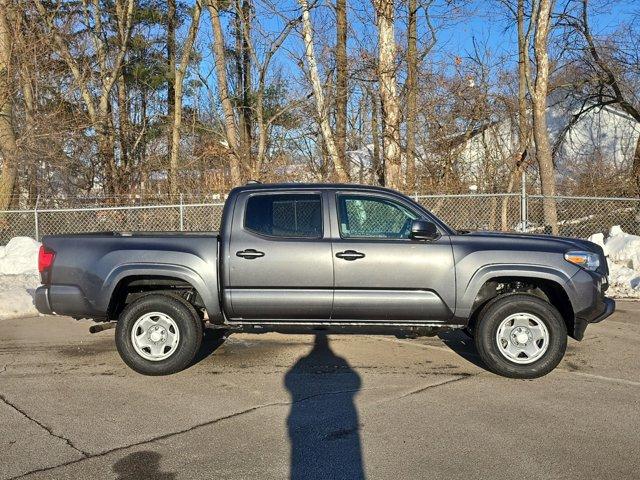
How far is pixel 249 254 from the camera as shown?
557 centimetres

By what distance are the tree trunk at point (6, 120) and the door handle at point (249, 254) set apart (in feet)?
43.1

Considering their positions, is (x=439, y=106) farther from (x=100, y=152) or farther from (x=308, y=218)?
(x=308, y=218)


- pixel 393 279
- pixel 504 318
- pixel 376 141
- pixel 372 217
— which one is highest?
pixel 376 141

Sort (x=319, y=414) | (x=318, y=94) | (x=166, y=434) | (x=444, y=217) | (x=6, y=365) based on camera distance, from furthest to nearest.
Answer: (x=318, y=94)
(x=444, y=217)
(x=6, y=365)
(x=319, y=414)
(x=166, y=434)

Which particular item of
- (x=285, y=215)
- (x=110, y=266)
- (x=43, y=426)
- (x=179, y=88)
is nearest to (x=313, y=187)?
(x=285, y=215)

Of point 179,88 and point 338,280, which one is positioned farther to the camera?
Answer: point 179,88

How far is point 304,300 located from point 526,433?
231 centimetres

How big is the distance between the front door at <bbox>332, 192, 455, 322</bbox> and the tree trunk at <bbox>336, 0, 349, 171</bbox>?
42.5 feet

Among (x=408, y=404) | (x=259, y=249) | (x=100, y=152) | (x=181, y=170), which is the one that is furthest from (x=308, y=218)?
(x=100, y=152)

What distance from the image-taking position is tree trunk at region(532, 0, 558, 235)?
1411cm

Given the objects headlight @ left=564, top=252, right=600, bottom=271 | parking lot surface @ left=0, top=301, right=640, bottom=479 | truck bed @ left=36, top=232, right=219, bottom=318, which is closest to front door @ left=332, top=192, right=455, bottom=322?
parking lot surface @ left=0, top=301, right=640, bottom=479

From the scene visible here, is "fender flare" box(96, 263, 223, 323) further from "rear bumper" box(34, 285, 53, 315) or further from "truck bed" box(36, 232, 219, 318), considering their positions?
"rear bumper" box(34, 285, 53, 315)

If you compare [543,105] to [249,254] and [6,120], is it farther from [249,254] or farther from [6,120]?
[6,120]

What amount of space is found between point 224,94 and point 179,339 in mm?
14178
